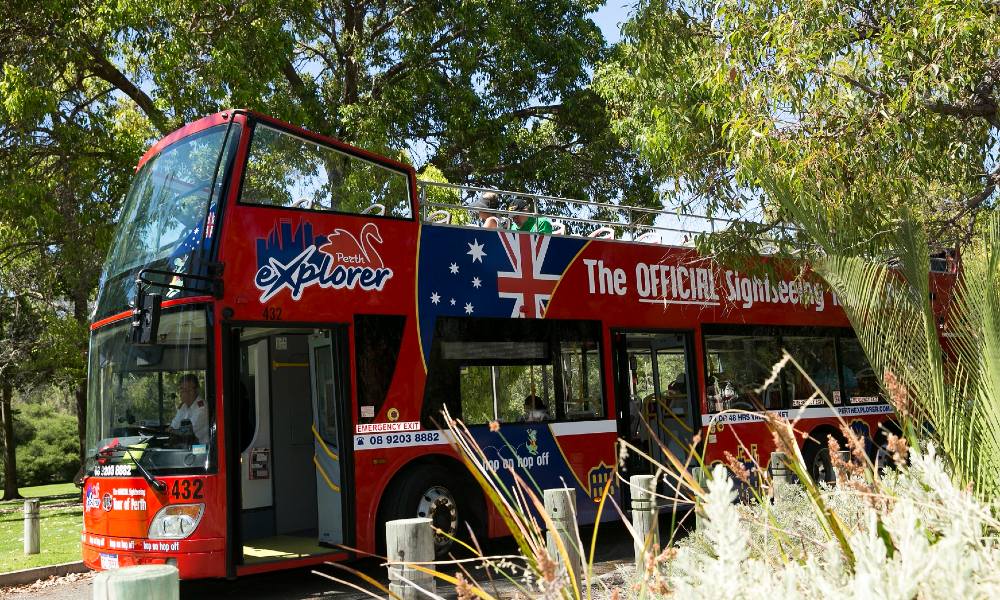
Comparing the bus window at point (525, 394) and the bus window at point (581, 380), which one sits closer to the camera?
the bus window at point (525, 394)

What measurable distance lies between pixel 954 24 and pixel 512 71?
11849mm

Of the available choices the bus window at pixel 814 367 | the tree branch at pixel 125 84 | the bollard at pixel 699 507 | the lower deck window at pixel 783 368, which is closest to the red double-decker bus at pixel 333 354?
the lower deck window at pixel 783 368

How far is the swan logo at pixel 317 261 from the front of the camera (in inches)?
305

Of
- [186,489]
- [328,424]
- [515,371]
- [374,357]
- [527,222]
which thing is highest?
[527,222]

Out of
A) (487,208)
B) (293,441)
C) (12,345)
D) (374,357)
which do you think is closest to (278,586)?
(293,441)

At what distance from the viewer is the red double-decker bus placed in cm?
730

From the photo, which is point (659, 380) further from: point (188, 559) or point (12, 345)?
point (12, 345)

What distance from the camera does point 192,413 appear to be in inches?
287

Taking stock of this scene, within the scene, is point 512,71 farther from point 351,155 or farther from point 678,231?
point 351,155

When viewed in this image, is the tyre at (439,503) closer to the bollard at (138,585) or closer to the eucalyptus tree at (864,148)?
the eucalyptus tree at (864,148)

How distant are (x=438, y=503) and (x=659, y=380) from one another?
4019 millimetres

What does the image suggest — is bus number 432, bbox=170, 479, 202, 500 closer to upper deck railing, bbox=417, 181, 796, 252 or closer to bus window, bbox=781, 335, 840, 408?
upper deck railing, bbox=417, 181, 796, 252

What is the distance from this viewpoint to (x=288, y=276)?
7848 mm

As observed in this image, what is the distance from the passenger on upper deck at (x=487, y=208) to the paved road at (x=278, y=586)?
3636mm
